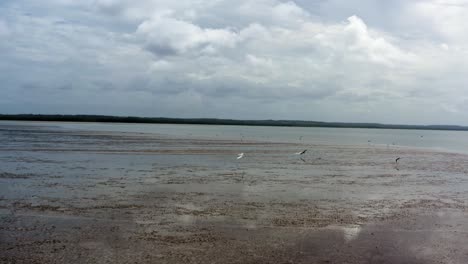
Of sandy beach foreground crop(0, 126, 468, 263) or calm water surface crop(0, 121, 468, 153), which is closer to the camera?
sandy beach foreground crop(0, 126, 468, 263)

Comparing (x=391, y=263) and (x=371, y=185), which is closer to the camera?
(x=391, y=263)

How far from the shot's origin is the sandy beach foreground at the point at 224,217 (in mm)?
9193

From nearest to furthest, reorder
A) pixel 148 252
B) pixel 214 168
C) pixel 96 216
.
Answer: pixel 148 252 → pixel 96 216 → pixel 214 168

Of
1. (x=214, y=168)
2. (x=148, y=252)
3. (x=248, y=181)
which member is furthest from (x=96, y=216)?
(x=214, y=168)

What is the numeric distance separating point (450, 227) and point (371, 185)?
8174 mm

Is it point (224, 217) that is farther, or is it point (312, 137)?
point (312, 137)

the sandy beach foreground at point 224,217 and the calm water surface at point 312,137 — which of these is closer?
the sandy beach foreground at point 224,217

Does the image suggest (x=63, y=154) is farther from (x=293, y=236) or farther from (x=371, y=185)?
(x=293, y=236)

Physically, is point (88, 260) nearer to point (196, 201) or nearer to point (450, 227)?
point (196, 201)

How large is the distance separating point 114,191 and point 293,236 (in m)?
8.18

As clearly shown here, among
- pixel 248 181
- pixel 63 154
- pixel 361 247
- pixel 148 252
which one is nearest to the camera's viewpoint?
pixel 148 252

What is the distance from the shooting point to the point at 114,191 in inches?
640

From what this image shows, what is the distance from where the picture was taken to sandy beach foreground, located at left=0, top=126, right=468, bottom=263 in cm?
919

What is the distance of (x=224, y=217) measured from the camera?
12.5 meters
